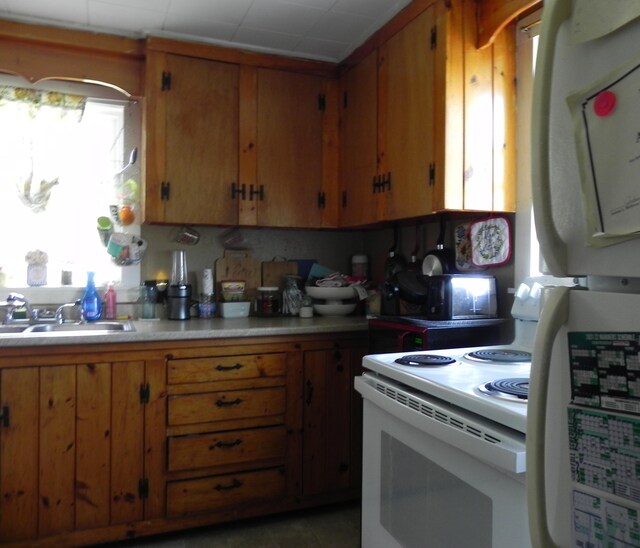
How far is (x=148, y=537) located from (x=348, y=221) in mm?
1735

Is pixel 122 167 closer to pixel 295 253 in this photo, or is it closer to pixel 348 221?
pixel 295 253

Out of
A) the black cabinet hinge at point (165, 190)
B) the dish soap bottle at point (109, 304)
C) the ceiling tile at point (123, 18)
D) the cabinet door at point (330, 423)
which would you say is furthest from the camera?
the dish soap bottle at point (109, 304)

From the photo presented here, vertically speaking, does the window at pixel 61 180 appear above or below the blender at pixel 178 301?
above

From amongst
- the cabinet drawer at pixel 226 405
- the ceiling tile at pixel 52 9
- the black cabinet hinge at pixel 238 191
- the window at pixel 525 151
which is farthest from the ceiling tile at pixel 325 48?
the cabinet drawer at pixel 226 405

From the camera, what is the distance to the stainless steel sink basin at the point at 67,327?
2203 mm

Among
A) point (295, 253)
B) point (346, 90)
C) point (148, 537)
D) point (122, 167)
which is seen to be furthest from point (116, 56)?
point (148, 537)

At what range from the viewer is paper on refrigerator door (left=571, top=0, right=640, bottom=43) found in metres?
0.60

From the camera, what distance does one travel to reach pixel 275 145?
8.55 ft

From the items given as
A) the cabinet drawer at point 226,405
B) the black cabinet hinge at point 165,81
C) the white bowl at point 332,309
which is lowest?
the cabinet drawer at point 226,405

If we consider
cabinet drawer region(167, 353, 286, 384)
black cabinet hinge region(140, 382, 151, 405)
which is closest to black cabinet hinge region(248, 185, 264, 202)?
cabinet drawer region(167, 353, 286, 384)

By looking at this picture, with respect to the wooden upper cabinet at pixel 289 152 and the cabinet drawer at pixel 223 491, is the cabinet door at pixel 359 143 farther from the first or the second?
the cabinet drawer at pixel 223 491

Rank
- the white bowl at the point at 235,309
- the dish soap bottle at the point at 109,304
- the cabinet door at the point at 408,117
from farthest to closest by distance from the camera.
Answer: the white bowl at the point at 235,309, the dish soap bottle at the point at 109,304, the cabinet door at the point at 408,117

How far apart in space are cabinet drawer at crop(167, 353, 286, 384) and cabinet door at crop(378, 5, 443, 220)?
85 cm

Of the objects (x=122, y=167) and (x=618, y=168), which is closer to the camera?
(x=618, y=168)
